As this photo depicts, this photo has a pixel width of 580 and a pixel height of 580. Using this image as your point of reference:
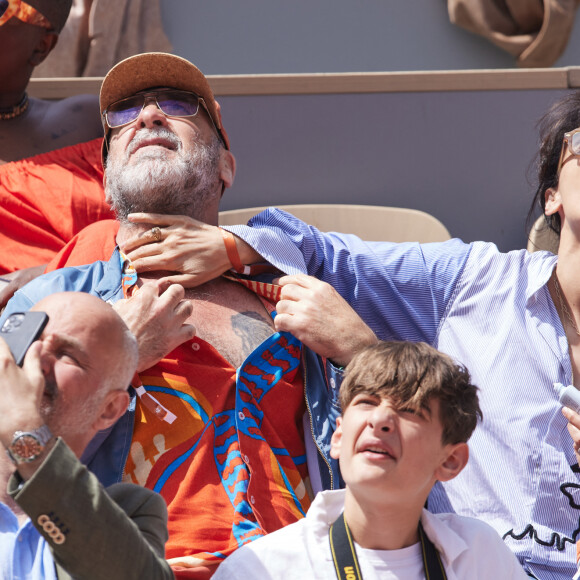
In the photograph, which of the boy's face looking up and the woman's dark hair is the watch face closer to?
the boy's face looking up

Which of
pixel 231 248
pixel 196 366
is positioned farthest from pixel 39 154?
pixel 196 366

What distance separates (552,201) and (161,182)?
1069 mm

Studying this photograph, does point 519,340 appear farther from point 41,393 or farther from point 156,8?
point 156,8

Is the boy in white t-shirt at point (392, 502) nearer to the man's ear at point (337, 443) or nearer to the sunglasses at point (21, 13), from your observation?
the man's ear at point (337, 443)

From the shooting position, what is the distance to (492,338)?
233 cm

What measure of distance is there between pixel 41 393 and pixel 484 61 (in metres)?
3.86

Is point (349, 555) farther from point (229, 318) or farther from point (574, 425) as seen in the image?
point (229, 318)

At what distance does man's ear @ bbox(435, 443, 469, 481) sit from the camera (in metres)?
1.70

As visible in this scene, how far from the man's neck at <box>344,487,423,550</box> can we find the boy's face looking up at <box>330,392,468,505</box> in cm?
3

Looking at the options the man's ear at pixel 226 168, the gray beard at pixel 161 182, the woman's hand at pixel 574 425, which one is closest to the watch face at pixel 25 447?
the woman's hand at pixel 574 425

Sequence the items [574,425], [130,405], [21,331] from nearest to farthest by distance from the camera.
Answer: [21,331]
[574,425]
[130,405]

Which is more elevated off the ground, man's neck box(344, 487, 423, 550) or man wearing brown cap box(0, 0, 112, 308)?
man wearing brown cap box(0, 0, 112, 308)

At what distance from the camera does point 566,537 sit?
2066mm

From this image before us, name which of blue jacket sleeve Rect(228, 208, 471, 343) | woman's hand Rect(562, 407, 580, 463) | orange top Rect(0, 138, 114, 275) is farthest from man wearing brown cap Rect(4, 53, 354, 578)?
woman's hand Rect(562, 407, 580, 463)
